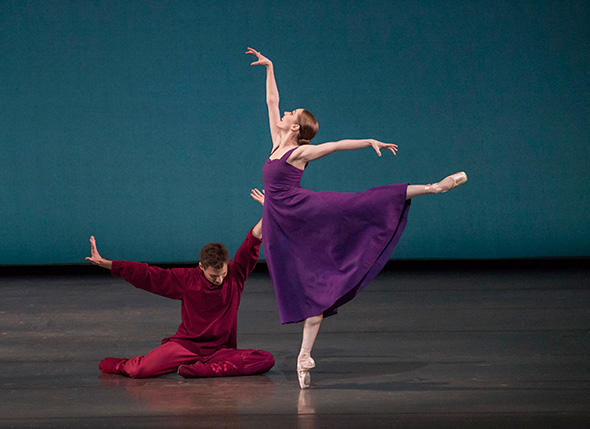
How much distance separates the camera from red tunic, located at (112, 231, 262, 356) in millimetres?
3033

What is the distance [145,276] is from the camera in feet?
9.93

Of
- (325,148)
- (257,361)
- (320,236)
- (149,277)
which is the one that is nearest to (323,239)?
(320,236)

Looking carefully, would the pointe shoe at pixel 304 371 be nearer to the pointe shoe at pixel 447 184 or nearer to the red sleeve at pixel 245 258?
the red sleeve at pixel 245 258

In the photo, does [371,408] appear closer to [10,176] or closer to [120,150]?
[120,150]

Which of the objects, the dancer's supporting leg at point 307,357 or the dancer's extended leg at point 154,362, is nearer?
the dancer's supporting leg at point 307,357

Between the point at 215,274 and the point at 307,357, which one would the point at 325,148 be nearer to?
the point at 215,274

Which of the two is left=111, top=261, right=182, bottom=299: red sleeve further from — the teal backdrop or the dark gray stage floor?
the teal backdrop

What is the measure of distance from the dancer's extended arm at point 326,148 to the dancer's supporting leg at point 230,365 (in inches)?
31.3

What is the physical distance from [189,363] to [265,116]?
3673 millimetres

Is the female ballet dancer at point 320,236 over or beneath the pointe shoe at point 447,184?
beneath

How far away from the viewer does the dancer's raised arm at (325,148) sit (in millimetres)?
2775

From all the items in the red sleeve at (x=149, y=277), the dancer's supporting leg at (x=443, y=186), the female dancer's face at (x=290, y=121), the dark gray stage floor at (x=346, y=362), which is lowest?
the dark gray stage floor at (x=346, y=362)

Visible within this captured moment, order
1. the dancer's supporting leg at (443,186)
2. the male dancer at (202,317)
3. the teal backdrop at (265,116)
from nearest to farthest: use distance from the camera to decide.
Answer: the dancer's supporting leg at (443,186)
the male dancer at (202,317)
the teal backdrop at (265,116)

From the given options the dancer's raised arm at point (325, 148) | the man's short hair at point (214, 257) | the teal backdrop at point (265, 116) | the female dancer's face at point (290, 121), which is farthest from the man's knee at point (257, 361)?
the teal backdrop at point (265, 116)
